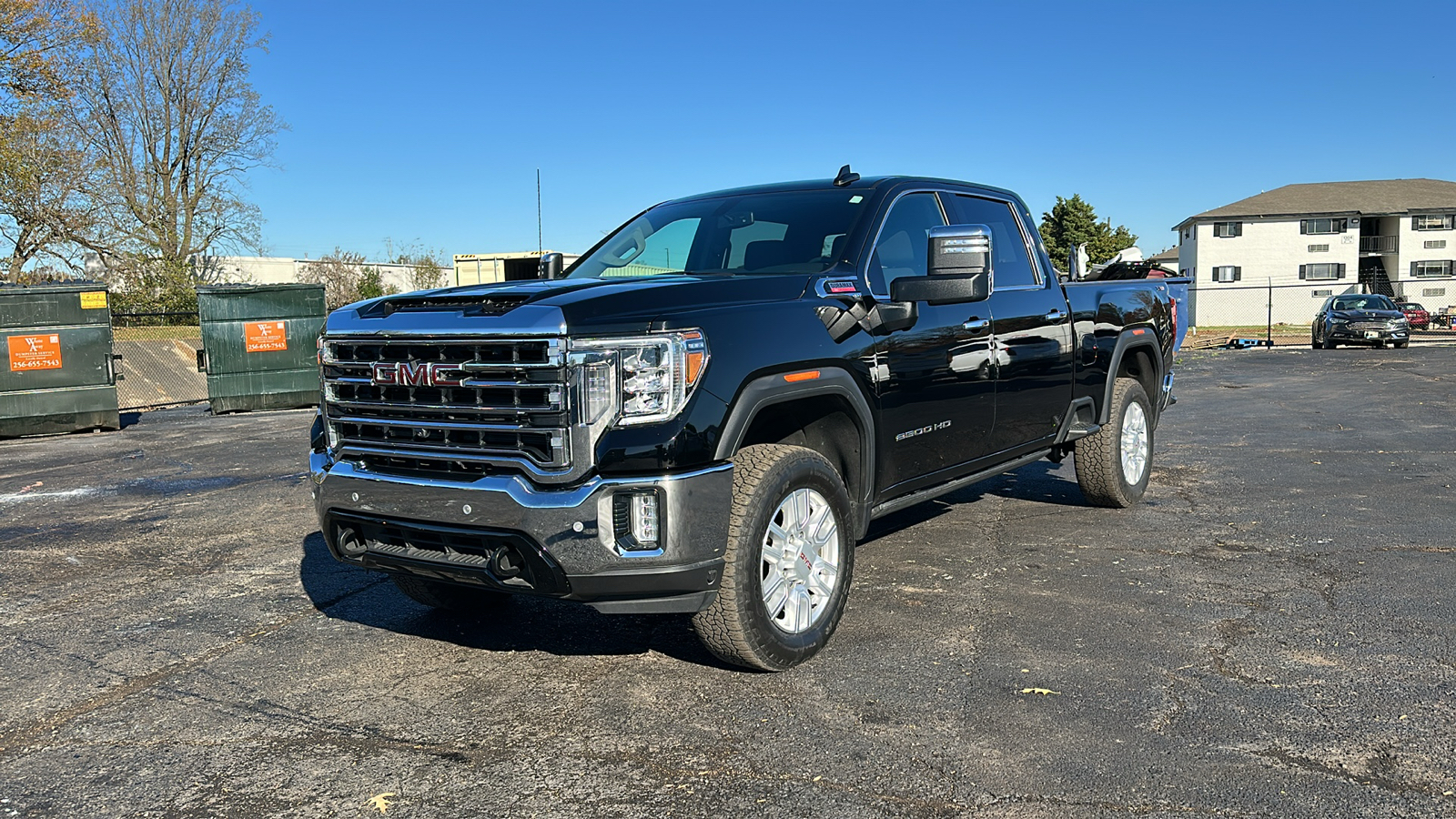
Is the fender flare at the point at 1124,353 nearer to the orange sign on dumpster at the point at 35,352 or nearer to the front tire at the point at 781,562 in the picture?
the front tire at the point at 781,562

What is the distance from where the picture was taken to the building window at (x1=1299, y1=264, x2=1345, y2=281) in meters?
63.0

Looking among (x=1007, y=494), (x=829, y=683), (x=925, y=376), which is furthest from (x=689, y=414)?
(x=1007, y=494)

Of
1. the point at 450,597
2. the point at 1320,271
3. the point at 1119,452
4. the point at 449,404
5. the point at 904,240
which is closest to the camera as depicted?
the point at 449,404

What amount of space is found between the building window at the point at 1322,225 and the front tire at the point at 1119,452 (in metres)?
64.0

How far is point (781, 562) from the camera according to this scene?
4.21 meters

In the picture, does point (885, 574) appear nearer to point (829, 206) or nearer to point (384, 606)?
point (829, 206)

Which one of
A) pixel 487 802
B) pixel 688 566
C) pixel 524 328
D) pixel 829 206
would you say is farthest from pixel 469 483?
pixel 829 206

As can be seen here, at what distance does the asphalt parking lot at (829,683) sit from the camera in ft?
10.7

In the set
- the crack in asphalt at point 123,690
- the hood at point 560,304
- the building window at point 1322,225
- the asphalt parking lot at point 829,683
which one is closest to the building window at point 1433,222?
the building window at point 1322,225

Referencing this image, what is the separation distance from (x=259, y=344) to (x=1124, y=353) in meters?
14.9

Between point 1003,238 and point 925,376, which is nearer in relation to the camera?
point 925,376

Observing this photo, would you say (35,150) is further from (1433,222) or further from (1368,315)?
(1433,222)

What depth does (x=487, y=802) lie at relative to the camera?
3.20 metres

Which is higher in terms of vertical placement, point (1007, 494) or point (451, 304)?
point (451, 304)
